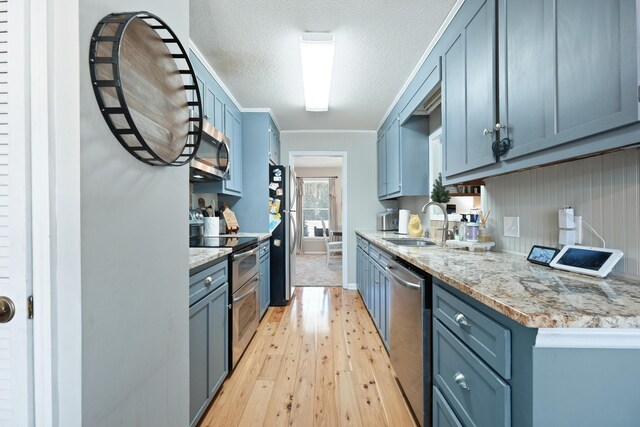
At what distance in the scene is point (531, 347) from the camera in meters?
0.70

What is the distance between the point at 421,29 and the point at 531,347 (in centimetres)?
211

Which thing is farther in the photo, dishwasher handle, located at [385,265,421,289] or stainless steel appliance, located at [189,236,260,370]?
stainless steel appliance, located at [189,236,260,370]

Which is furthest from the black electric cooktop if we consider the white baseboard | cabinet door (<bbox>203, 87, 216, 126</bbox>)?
the white baseboard

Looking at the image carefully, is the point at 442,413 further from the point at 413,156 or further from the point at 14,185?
the point at 413,156

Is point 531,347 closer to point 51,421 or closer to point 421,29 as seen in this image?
point 51,421

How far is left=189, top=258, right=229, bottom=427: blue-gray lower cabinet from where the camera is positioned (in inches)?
55.2

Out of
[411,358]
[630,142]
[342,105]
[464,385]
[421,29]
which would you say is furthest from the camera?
[342,105]

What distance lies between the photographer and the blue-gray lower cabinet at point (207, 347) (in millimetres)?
1403

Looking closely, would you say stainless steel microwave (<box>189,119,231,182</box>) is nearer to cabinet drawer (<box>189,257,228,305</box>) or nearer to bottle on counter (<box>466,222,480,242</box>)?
cabinet drawer (<box>189,257,228,305</box>)

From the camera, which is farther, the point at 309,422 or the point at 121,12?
the point at 309,422

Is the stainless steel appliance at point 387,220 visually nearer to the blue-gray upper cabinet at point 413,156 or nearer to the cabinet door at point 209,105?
the blue-gray upper cabinet at point 413,156

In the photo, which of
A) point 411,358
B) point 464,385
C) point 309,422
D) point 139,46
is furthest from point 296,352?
point 139,46

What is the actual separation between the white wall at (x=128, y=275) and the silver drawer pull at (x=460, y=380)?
1.05 metres

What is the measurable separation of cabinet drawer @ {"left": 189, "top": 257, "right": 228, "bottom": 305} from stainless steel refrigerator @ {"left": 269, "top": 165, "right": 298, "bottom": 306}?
170 centimetres
